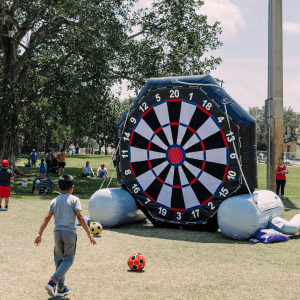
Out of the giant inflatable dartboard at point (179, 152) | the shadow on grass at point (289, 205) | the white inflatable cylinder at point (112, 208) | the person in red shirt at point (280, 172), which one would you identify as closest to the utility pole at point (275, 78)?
the shadow on grass at point (289, 205)

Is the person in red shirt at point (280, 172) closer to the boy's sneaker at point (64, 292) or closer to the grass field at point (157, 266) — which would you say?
the grass field at point (157, 266)

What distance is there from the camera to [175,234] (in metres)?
8.88

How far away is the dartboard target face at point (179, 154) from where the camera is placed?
8.91m

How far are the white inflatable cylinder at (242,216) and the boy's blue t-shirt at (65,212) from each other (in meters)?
4.26

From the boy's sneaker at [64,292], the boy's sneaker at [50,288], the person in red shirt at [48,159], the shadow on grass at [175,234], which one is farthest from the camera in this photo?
the person in red shirt at [48,159]

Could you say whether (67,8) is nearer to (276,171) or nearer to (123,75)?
(123,75)

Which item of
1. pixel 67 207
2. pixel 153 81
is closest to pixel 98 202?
pixel 153 81

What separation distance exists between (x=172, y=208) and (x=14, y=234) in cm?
369

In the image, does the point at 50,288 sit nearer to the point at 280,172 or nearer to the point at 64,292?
the point at 64,292

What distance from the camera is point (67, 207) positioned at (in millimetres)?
4910

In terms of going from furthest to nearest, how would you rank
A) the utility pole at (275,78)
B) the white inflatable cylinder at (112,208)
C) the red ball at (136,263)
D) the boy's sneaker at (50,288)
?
the utility pole at (275,78) → the white inflatable cylinder at (112,208) → the red ball at (136,263) → the boy's sneaker at (50,288)

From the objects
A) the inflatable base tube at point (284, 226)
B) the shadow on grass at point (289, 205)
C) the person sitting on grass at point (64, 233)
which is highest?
the person sitting on grass at point (64, 233)

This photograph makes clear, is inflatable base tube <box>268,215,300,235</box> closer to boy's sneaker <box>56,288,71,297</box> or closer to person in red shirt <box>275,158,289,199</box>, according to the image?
boy's sneaker <box>56,288,71,297</box>

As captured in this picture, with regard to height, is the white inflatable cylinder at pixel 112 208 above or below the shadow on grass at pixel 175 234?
above
